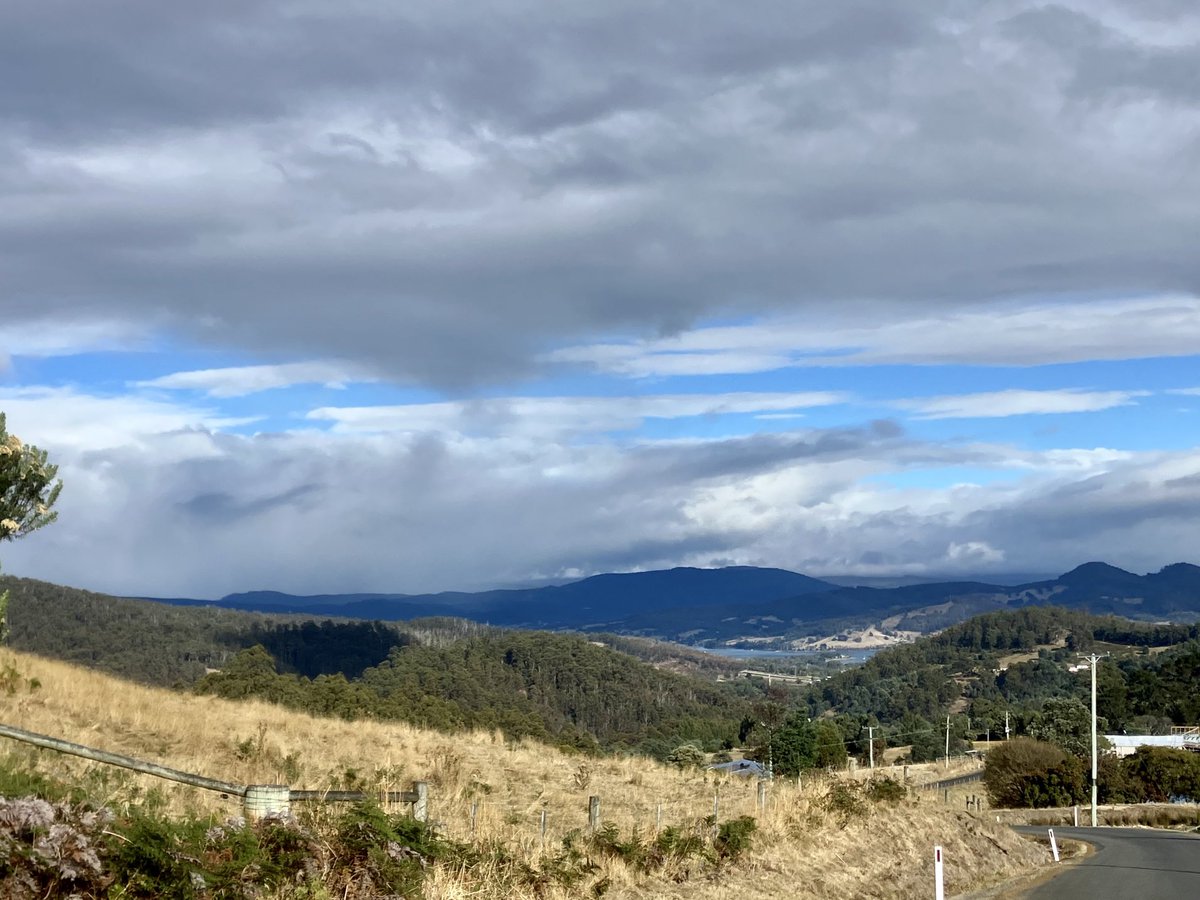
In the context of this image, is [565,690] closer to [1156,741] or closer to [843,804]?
[1156,741]

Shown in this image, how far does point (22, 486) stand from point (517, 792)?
15.4 metres

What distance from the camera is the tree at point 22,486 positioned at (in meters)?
28.9

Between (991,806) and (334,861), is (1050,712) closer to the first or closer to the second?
(991,806)

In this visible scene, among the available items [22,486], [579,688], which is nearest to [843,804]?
[22,486]

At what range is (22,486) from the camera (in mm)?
29594

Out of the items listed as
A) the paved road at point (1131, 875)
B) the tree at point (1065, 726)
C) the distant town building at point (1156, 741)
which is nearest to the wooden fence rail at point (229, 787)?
the paved road at point (1131, 875)

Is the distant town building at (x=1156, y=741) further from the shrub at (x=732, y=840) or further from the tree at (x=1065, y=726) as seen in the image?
the shrub at (x=732, y=840)

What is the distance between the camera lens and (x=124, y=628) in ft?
550

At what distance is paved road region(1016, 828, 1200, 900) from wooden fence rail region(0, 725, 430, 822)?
14.4m

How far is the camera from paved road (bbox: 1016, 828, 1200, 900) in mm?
21328

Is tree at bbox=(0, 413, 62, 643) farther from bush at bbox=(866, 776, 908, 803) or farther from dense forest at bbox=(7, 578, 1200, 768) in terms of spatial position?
Result: dense forest at bbox=(7, 578, 1200, 768)

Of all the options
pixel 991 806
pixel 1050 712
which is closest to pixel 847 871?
pixel 991 806

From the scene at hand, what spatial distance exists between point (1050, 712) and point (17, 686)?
116 meters

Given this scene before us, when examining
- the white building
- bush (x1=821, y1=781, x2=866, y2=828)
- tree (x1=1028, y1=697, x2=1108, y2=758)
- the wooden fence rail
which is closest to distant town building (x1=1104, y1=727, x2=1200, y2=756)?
the white building
